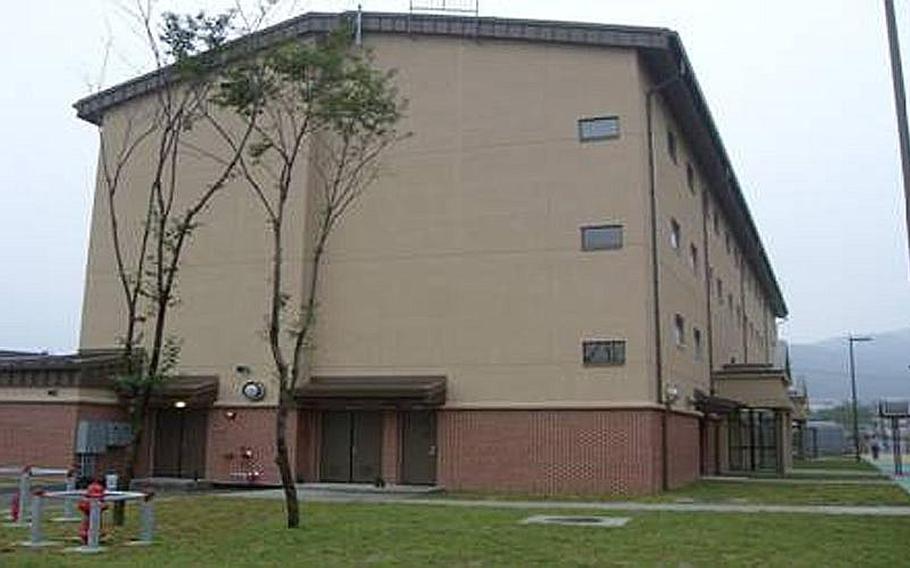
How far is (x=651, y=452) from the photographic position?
24844 millimetres

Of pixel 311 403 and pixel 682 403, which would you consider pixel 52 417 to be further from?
pixel 682 403

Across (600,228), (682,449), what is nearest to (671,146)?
(600,228)

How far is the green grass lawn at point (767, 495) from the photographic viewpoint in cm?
2289

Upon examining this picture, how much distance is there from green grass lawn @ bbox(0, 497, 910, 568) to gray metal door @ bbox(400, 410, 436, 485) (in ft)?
25.7

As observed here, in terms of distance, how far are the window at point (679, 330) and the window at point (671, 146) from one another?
4.74 metres

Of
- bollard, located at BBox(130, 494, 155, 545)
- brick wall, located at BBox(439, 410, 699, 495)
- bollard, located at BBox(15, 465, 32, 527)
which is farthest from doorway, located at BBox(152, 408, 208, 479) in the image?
bollard, located at BBox(130, 494, 155, 545)

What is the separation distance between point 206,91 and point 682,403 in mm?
16245

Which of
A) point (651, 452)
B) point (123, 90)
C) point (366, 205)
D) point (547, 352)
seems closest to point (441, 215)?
point (366, 205)

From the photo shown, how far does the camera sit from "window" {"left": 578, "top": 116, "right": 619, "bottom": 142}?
2644 cm

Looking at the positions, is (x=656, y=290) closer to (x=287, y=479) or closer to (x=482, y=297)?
(x=482, y=297)

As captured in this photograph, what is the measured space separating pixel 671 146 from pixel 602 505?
44.2 feet

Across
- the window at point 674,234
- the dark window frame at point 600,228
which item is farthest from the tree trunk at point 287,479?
the window at point 674,234

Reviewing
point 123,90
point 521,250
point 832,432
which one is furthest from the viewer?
point 832,432

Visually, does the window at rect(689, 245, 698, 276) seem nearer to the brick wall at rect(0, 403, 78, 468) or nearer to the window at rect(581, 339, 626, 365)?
the window at rect(581, 339, 626, 365)
